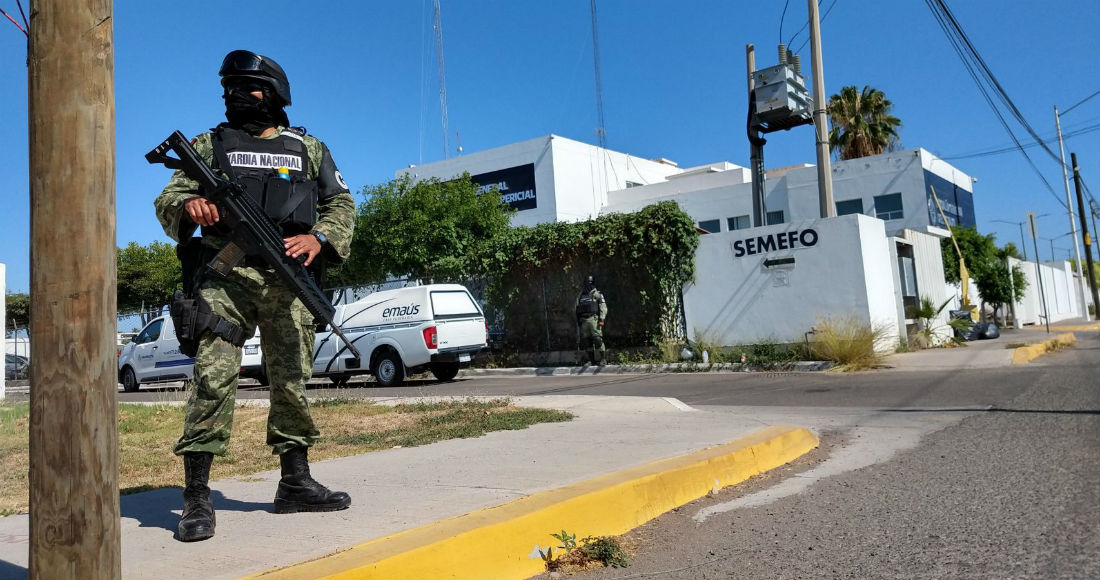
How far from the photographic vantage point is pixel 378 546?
276 cm

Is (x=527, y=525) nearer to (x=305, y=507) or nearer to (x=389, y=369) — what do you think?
(x=305, y=507)

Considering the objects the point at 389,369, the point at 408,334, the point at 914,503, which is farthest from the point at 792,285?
the point at 914,503

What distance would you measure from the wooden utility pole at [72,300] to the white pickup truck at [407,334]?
12011mm

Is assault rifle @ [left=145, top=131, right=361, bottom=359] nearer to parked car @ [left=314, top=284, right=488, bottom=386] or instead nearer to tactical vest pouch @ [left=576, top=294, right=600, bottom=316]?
parked car @ [left=314, top=284, right=488, bottom=386]

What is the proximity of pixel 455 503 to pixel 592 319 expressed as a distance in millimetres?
12029

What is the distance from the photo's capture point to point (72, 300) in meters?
2.10

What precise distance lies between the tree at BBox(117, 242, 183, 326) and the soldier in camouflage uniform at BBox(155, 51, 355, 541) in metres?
30.4

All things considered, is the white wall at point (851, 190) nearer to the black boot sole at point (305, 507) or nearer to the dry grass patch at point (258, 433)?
the dry grass patch at point (258, 433)

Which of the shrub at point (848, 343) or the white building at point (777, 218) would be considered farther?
the white building at point (777, 218)

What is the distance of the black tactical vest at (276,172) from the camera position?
3.40 metres

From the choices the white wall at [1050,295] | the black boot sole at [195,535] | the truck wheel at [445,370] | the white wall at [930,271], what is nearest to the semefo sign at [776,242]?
the white wall at [930,271]

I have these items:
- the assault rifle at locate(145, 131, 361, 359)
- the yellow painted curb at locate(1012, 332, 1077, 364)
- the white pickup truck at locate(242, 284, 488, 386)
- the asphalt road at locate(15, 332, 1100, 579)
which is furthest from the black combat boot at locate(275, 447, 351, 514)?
the yellow painted curb at locate(1012, 332, 1077, 364)

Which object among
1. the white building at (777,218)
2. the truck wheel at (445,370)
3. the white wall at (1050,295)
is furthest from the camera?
the white wall at (1050,295)


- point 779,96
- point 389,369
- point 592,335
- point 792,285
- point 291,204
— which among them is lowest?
point 389,369
